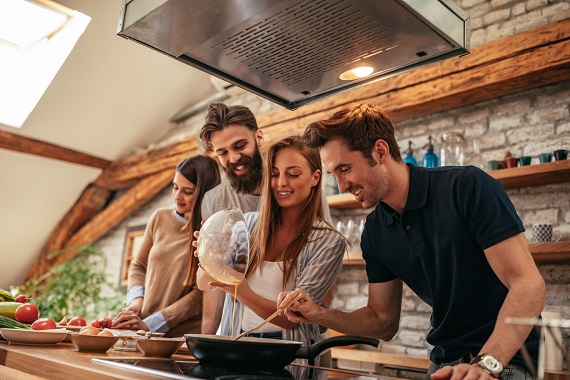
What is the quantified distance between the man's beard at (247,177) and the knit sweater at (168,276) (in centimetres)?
49

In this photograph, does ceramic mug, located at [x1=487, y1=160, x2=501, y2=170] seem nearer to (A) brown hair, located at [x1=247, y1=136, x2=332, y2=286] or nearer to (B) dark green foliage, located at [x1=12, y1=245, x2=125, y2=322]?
(A) brown hair, located at [x1=247, y1=136, x2=332, y2=286]

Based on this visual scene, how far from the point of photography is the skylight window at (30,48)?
4879 millimetres

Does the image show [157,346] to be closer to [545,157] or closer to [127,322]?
[127,322]

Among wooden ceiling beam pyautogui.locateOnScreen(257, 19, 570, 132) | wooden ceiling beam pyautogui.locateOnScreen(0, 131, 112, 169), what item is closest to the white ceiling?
wooden ceiling beam pyautogui.locateOnScreen(0, 131, 112, 169)

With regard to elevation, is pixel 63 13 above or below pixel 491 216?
above

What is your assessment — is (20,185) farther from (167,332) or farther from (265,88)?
(265,88)

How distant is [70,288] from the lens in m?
5.81

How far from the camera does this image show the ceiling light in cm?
162

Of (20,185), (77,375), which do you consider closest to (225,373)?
(77,375)

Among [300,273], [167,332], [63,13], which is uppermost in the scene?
[63,13]

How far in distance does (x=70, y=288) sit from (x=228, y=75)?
4.79m

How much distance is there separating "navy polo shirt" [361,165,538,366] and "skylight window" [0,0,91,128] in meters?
4.08

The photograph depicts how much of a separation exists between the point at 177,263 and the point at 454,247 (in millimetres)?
1474

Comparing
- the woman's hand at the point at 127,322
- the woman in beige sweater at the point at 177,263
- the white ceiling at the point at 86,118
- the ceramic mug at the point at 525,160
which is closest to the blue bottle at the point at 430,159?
the ceramic mug at the point at 525,160
